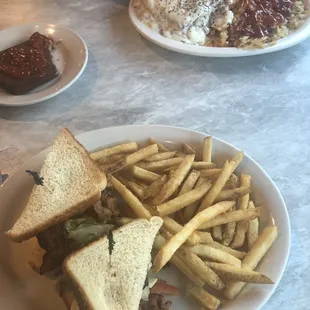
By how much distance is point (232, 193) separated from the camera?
5.22 feet

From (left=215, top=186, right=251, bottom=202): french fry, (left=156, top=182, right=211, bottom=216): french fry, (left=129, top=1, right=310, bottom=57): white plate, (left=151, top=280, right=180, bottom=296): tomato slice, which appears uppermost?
(left=129, top=1, right=310, bottom=57): white plate

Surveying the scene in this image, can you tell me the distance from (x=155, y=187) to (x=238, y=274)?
37 cm

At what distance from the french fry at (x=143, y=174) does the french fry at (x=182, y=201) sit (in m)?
0.15

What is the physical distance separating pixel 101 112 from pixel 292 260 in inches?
38.9

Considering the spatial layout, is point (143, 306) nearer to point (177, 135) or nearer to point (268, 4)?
point (177, 135)

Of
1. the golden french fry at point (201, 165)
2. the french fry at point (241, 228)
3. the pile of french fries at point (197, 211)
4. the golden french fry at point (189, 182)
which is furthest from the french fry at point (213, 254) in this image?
the golden french fry at point (201, 165)

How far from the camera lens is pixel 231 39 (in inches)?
92.8

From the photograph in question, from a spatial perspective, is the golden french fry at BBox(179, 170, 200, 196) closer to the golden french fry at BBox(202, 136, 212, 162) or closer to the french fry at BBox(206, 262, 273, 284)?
the golden french fry at BBox(202, 136, 212, 162)

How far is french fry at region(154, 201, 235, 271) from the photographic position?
4.42 feet

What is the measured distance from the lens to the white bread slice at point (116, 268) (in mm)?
1303

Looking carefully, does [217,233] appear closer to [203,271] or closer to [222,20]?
[203,271]

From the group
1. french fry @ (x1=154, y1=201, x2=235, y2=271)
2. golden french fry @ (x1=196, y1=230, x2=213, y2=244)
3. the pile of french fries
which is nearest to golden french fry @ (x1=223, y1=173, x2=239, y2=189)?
the pile of french fries

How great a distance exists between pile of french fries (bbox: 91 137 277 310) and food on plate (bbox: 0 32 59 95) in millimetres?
593

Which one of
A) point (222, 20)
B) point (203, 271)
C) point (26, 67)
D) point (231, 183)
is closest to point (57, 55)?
point (26, 67)
